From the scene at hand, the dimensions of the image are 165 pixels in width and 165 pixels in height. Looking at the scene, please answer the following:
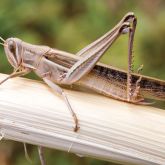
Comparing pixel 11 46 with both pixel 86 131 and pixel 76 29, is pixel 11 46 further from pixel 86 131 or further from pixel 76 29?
pixel 76 29

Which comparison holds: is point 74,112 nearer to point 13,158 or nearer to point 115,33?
point 115,33

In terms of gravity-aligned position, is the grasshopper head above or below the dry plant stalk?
above

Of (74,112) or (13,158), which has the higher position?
(74,112)

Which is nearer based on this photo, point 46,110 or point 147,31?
point 46,110

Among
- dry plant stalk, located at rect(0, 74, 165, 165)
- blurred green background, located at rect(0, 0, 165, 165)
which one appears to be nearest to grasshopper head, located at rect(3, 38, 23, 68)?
dry plant stalk, located at rect(0, 74, 165, 165)

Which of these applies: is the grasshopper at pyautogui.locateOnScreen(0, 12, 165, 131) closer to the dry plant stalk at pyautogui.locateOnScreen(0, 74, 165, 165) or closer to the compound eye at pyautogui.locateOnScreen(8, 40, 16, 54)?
the compound eye at pyautogui.locateOnScreen(8, 40, 16, 54)

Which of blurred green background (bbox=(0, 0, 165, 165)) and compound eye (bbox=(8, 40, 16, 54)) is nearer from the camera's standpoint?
compound eye (bbox=(8, 40, 16, 54))

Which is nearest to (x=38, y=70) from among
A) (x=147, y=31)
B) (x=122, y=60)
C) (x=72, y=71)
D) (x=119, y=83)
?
(x=72, y=71)
